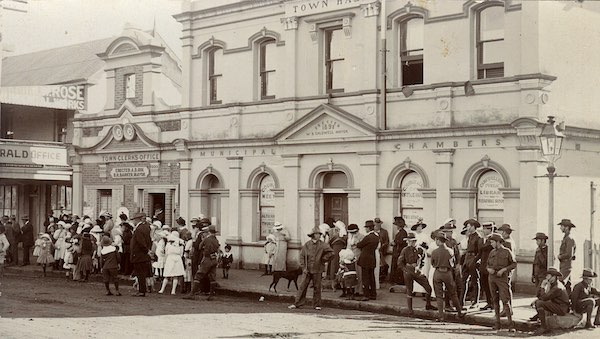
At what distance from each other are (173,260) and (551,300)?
8857mm

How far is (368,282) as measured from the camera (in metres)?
17.3

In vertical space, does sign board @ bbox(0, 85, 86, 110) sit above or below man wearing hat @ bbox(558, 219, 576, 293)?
above

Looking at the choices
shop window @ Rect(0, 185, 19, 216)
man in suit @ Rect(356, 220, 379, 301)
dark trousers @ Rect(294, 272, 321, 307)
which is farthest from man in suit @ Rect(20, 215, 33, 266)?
man in suit @ Rect(356, 220, 379, 301)

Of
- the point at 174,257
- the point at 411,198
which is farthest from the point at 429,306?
the point at 174,257

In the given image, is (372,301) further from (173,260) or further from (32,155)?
(32,155)

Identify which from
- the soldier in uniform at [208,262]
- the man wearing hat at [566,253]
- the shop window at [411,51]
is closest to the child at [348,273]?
the soldier in uniform at [208,262]

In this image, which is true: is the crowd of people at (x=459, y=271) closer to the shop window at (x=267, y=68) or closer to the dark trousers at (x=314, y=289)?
the dark trousers at (x=314, y=289)

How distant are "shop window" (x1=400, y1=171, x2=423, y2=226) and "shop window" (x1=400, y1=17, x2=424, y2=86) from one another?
8.25 feet

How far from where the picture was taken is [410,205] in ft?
69.2

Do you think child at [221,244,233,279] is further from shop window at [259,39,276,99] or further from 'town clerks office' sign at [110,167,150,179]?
'town clerks office' sign at [110,167,150,179]

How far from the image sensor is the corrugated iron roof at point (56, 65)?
112 ft

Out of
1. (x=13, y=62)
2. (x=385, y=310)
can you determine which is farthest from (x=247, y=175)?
(x=13, y=62)

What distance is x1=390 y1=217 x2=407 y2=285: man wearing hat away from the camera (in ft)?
64.0

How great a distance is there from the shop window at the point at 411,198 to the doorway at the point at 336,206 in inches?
79.0
